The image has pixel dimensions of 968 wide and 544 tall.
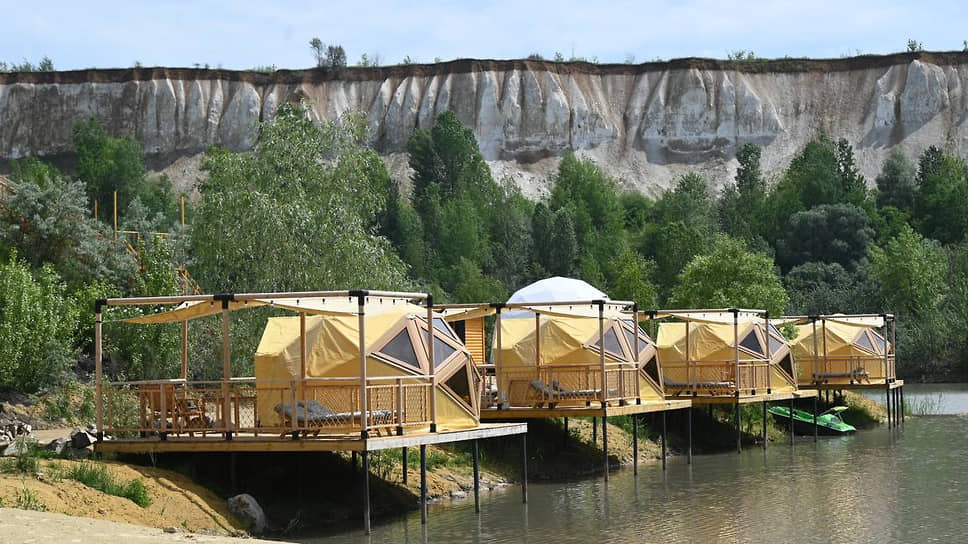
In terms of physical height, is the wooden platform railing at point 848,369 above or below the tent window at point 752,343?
below

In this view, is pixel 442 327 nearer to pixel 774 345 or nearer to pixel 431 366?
pixel 431 366

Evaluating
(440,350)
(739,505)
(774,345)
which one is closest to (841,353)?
(774,345)

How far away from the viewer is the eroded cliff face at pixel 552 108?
4063 inches

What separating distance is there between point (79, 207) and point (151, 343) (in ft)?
21.8

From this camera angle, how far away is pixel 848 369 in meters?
44.0

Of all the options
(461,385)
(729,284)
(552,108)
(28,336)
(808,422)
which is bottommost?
(808,422)

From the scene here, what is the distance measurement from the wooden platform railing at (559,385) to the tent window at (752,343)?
8134mm

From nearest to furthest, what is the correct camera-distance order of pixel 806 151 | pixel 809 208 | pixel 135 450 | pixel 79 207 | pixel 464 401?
pixel 135 450, pixel 464 401, pixel 79 207, pixel 809 208, pixel 806 151

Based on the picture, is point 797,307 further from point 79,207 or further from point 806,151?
point 79,207

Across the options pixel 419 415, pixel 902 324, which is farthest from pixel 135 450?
pixel 902 324

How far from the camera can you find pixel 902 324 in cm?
7188

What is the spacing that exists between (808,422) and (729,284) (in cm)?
1613

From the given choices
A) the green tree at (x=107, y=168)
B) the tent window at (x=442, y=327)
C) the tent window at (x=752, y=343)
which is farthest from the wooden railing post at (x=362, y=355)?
the green tree at (x=107, y=168)

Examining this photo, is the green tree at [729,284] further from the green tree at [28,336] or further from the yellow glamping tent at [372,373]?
the yellow glamping tent at [372,373]
